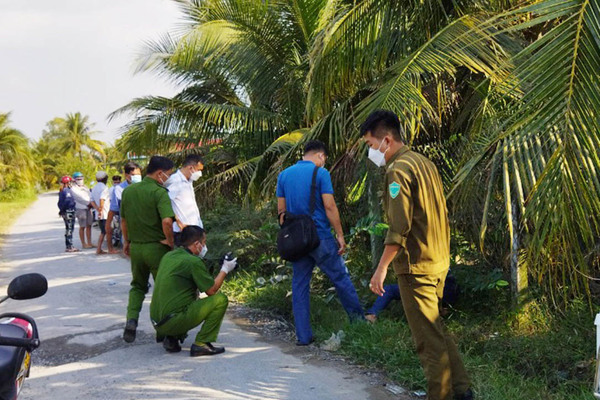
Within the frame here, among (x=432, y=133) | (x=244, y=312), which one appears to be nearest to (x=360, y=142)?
(x=432, y=133)

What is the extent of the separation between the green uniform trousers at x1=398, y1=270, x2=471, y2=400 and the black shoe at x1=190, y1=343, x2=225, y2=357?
227 cm

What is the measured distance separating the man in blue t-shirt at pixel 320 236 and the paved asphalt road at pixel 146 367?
2.00 ft

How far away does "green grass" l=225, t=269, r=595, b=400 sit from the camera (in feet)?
15.9

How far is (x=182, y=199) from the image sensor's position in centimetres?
761

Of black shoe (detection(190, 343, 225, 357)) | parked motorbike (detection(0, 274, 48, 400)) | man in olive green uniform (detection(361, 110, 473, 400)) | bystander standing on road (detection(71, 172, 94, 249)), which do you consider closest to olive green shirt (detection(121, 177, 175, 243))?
black shoe (detection(190, 343, 225, 357))

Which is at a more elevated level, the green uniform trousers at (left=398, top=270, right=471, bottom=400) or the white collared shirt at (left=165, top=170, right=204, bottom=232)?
the white collared shirt at (left=165, top=170, right=204, bottom=232)

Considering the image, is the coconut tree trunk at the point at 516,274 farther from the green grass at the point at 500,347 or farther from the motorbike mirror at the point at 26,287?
the motorbike mirror at the point at 26,287

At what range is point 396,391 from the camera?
15.9ft

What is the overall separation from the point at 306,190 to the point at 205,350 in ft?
5.92

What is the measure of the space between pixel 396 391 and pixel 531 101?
233 cm

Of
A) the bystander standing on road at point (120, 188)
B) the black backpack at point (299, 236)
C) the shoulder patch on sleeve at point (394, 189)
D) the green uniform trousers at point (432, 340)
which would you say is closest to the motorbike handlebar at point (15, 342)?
the shoulder patch on sleeve at point (394, 189)

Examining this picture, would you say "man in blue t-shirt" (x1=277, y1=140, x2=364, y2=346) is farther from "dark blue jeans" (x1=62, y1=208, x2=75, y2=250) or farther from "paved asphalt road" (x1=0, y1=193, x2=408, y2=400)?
"dark blue jeans" (x1=62, y1=208, x2=75, y2=250)

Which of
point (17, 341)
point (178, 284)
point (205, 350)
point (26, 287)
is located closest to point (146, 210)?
point (178, 284)

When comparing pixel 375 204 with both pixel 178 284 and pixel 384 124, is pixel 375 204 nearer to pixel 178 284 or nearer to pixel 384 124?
pixel 178 284
